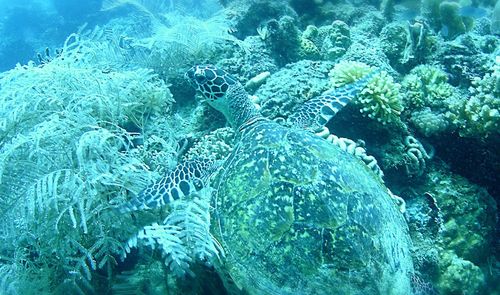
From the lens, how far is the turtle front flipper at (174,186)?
2.49 meters

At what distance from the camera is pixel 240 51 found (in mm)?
4836

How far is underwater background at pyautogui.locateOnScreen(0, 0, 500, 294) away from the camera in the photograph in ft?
8.11

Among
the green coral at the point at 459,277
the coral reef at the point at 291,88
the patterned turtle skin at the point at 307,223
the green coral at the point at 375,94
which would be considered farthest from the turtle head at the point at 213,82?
the green coral at the point at 459,277

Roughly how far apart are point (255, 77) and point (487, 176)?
292 centimetres

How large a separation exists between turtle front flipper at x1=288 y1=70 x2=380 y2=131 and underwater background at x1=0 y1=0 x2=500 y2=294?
146 millimetres

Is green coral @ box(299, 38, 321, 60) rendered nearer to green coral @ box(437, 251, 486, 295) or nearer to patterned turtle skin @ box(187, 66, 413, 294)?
patterned turtle skin @ box(187, 66, 413, 294)

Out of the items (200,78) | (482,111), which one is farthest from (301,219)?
(482,111)

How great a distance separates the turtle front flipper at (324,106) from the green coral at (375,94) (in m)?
0.11

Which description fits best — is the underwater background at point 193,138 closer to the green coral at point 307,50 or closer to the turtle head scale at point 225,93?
the green coral at point 307,50

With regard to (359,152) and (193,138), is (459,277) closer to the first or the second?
(359,152)

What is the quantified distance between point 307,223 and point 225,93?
1.79 metres

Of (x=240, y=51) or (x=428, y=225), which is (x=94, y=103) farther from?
(x=428, y=225)

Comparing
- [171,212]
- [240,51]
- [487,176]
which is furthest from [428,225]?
[240,51]

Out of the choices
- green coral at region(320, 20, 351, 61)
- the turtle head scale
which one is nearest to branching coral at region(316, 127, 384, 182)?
the turtle head scale
